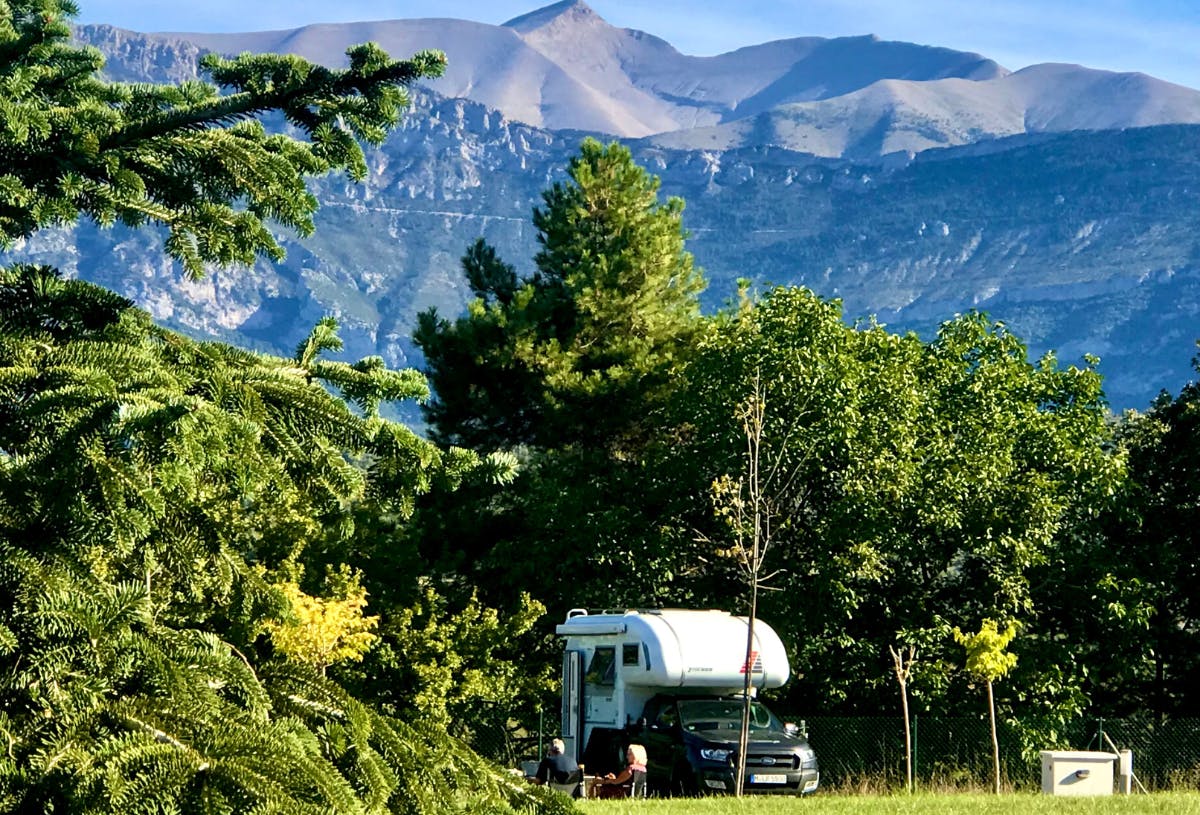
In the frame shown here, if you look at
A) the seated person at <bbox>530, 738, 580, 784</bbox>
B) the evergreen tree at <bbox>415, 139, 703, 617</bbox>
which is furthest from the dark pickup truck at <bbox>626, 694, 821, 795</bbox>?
the evergreen tree at <bbox>415, 139, 703, 617</bbox>

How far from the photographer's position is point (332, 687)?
4.64 meters

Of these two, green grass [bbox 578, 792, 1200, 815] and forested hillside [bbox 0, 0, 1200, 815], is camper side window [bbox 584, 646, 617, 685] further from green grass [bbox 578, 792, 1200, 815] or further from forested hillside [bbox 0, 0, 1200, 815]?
green grass [bbox 578, 792, 1200, 815]

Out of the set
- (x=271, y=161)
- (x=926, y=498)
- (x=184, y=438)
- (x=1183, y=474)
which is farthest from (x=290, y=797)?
(x=1183, y=474)

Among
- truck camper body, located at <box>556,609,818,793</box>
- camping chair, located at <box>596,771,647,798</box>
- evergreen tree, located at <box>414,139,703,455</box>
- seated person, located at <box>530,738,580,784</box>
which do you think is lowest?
camping chair, located at <box>596,771,647,798</box>

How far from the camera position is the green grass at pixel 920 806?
14.4m

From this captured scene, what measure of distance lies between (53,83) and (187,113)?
2.72 ft

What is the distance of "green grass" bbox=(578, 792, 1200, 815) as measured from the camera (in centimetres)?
1441

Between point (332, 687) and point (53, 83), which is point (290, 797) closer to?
point (332, 687)

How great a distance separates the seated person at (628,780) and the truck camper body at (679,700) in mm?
921

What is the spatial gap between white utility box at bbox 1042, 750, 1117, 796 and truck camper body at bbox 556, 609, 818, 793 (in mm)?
3771

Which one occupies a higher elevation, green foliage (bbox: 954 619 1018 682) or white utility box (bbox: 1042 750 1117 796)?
green foliage (bbox: 954 619 1018 682)

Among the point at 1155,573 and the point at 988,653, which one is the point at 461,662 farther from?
the point at 1155,573

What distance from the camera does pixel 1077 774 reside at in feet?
64.4

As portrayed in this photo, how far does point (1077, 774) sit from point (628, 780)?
6.04 m
